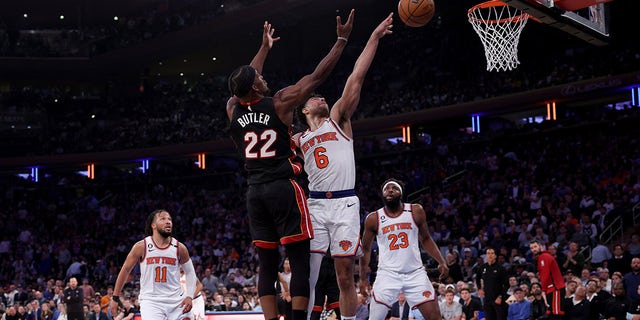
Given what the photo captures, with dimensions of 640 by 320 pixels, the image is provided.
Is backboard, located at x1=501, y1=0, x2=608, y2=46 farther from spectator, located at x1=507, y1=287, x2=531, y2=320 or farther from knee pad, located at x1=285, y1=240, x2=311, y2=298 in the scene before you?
spectator, located at x1=507, y1=287, x2=531, y2=320

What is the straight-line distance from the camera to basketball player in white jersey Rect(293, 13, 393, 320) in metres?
7.37

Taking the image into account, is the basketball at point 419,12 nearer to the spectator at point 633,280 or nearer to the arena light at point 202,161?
the spectator at point 633,280

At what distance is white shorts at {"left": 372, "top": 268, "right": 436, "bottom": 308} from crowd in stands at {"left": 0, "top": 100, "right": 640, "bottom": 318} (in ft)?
21.3

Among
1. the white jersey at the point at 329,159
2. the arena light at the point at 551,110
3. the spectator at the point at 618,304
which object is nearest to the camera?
the white jersey at the point at 329,159

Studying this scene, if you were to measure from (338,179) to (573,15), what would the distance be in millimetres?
4886

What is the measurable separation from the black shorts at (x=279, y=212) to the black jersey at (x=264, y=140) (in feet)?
0.29

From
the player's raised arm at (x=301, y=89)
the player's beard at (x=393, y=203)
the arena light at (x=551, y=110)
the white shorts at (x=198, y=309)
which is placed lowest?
the white shorts at (x=198, y=309)

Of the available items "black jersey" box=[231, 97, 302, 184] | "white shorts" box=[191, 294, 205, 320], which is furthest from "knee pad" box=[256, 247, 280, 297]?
"white shorts" box=[191, 294, 205, 320]

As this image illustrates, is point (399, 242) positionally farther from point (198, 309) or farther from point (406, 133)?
point (406, 133)

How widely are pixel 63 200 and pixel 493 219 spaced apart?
879 inches

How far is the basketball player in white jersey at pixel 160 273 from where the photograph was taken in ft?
31.0

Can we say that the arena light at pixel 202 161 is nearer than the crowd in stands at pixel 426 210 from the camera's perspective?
No

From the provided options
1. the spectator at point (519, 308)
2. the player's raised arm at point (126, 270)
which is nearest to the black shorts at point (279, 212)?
the player's raised arm at point (126, 270)

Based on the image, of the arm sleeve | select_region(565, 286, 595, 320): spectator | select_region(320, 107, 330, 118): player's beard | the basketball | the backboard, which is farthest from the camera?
select_region(565, 286, 595, 320): spectator
